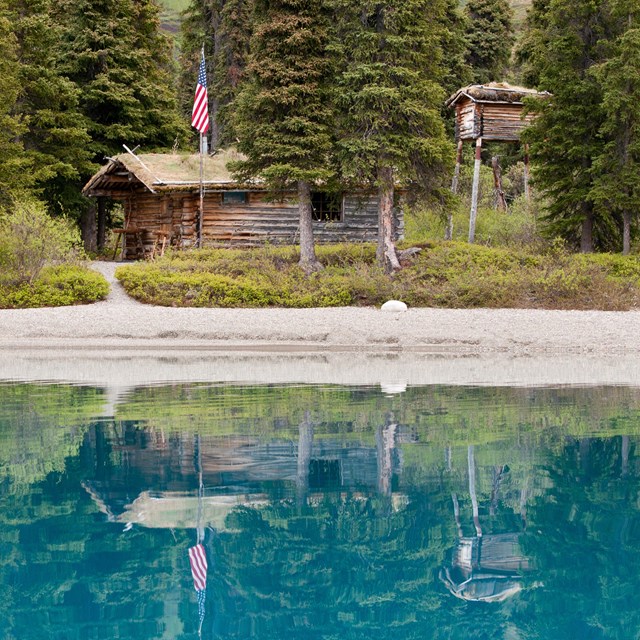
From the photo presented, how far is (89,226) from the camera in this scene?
40156mm

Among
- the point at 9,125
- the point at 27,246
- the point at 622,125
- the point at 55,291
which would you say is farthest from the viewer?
the point at 9,125

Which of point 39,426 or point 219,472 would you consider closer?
point 219,472

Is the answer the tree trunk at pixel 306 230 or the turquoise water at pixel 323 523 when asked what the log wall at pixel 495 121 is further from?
the turquoise water at pixel 323 523

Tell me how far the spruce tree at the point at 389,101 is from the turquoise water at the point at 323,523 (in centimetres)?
1634

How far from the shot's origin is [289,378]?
1405 cm

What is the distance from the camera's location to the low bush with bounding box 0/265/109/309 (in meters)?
23.4

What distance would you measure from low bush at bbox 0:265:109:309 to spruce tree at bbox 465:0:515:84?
3331 centimetres

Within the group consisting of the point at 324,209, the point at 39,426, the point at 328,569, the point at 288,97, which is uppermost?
the point at 288,97

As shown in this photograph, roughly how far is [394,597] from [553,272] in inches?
828

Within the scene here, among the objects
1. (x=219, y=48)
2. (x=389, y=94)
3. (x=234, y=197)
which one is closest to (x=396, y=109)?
(x=389, y=94)

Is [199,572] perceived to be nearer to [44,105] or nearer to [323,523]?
[323,523]

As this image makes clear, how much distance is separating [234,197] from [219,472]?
26813 mm

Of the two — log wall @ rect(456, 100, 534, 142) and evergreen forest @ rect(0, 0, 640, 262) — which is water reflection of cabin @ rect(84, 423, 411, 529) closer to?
evergreen forest @ rect(0, 0, 640, 262)

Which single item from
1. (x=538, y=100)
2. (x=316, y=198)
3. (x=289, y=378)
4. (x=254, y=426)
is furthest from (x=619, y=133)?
(x=254, y=426)
